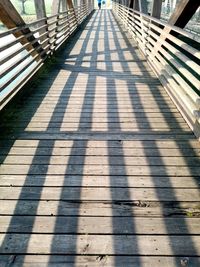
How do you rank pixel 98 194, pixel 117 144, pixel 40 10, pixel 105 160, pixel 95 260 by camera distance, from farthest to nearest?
1. pixel 40 10
2. pixel 117 144
3. pixel 105 160
4. pixel 98 194
5. pixel 95 260

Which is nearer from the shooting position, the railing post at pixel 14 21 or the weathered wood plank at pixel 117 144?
the weathered wood plank at pixel 117 144

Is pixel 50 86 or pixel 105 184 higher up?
pixel 105 184

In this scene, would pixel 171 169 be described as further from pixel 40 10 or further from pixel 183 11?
pixel 40 10

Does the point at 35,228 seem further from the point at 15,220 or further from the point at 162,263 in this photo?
the point at 162,263

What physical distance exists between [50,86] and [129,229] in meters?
4.41

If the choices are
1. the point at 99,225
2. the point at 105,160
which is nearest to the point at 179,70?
the point at 105,160

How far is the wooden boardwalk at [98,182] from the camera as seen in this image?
7.29 feet

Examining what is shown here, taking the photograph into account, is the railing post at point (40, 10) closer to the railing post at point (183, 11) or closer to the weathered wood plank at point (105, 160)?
the railing post at point (183, 11)

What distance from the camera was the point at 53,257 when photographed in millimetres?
2150

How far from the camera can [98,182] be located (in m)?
2.98

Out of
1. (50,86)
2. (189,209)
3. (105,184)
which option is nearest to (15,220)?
(105,184)

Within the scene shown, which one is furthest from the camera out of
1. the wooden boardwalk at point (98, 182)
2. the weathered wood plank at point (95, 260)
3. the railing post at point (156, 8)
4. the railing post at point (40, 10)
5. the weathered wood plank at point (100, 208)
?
the railing post at point (156, 8)

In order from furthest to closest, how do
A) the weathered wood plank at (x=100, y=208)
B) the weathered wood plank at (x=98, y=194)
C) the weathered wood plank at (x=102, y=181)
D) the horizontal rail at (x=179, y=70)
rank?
the horizontal rail at (x=179, y=70), the weathered wood plank at (x=102, y=181), the weathered wood plank at (x=98, y=194), the weathered wood plank at (x=100, y=208)

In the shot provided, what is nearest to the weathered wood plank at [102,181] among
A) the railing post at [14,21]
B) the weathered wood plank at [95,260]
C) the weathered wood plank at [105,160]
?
the weathered wood plank at [105,160]
